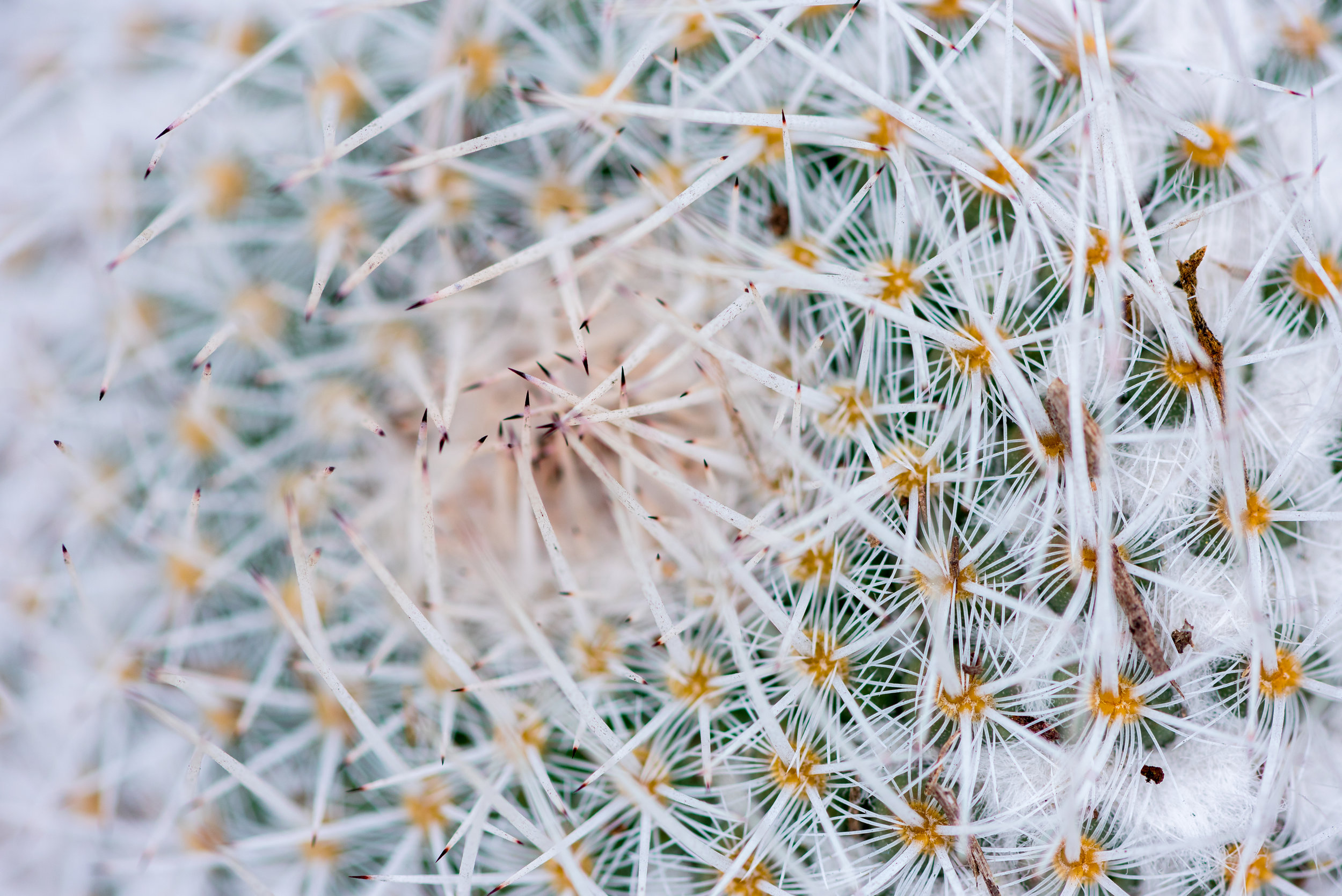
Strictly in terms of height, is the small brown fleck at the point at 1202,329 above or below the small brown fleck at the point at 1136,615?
above

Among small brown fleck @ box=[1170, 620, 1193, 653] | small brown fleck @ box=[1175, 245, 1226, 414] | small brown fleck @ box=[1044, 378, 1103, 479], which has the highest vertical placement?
small brown fleck @ box=[1175, 245, 1226, 414]

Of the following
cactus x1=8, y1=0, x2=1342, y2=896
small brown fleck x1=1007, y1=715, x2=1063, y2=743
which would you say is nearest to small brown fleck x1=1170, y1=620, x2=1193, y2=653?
cactus x1=8, y1=0, x2=1342, y2=896

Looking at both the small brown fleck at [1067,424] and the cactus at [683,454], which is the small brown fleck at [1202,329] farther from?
the small brown fleck at [1067,424]

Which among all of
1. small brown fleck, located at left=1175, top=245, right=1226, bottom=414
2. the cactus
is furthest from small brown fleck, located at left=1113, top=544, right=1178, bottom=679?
small brown fleck, located at left=1175, top=245, right=1226, bottom=414

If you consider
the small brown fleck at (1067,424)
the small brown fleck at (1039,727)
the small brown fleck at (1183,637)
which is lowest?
the small brown fleck at (1039,727)

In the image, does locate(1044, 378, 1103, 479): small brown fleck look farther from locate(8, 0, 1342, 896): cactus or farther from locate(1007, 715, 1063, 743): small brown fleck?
locate(1007, 715, 1063, 743): small brown fleck

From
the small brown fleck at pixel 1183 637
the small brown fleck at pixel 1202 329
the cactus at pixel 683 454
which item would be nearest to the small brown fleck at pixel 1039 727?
the cactus at pixel 683 454

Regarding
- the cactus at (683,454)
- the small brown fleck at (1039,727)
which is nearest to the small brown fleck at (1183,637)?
the cactus at (683,454)

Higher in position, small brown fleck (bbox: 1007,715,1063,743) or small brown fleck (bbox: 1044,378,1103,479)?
small brown fleck (bbox: 1044,378,1103,479)

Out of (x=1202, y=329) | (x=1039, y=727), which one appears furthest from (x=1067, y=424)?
(x=1039, y=727)
